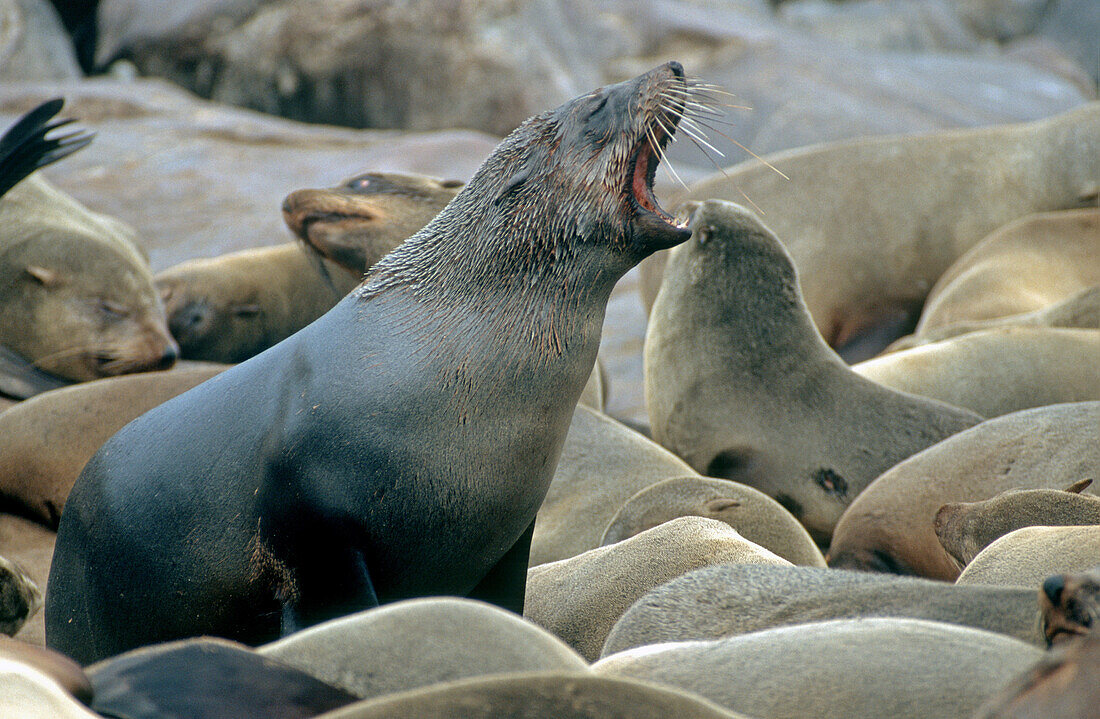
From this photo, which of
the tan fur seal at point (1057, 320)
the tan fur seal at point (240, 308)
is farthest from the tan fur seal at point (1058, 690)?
the tan fur seal at point (240, 308)

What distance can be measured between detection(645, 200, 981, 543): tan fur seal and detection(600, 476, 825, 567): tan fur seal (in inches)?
38.7

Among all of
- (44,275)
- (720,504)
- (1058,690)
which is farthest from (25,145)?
(1058,690)

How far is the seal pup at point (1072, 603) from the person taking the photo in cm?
187

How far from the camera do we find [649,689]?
1641 mm

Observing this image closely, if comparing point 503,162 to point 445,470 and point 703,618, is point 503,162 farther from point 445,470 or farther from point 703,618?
point 703,618

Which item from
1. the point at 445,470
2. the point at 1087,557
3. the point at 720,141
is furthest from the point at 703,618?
the point at 720,141

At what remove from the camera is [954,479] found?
154 inches

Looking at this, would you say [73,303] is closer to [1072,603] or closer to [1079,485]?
[1079,485]

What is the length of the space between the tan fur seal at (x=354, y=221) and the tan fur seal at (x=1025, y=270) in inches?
122

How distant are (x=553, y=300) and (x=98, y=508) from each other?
1.22 m

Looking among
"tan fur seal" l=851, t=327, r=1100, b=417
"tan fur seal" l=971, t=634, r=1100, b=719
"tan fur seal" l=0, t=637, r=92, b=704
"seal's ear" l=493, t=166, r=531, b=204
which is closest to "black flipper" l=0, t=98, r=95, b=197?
"seal's ear" l=493, t=166, r=531, b=204

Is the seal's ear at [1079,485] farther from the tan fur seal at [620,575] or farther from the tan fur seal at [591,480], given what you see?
the tan fur seal at [591,480]

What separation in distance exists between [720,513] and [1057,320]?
8.69 feet

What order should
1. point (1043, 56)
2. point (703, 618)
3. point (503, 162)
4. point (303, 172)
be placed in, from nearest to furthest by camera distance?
point (703, 618), point (503, 162), point (303, 172), point (1043, 56)
